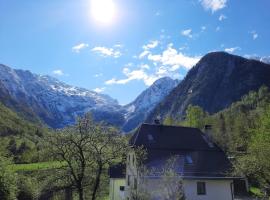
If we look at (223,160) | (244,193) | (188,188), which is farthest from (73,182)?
(244,193)

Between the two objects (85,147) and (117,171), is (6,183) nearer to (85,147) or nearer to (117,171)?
(85,147)

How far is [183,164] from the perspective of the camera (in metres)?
50.0

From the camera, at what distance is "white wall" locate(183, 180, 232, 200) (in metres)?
47.8

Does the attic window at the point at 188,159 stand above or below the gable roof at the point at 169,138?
below

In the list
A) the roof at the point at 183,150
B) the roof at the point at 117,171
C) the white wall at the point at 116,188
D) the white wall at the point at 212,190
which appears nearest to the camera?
the white wall at the point at 212,190

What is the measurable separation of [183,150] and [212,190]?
7.36 metres

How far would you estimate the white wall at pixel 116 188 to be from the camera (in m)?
58.1

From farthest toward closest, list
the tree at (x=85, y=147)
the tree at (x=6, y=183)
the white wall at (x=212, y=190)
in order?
the white wall at (x=212, y=190) < the tree at (x=6, y=183) < the tree at (x=85, y=147)

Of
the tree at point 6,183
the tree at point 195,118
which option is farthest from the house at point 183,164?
the tree at point 195,118

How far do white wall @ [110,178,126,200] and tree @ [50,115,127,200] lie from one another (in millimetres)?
24063

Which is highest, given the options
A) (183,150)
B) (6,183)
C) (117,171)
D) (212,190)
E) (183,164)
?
(183,150)

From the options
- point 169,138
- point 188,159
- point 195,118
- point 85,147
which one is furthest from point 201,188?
point 195,118

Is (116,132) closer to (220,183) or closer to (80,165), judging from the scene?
(80,165)

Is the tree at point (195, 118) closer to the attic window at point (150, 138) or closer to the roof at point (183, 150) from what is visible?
the roof at point (183, 150)
